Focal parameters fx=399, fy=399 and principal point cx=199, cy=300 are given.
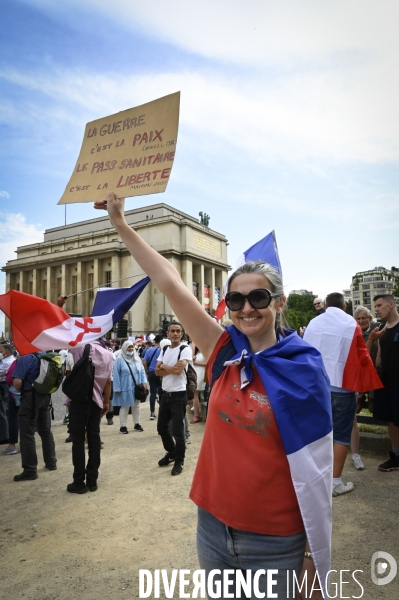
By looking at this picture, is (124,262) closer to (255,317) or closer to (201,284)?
(201,284)

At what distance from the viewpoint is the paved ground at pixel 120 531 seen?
312 centimetres

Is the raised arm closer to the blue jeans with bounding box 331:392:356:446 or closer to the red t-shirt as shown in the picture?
the red t-shirt

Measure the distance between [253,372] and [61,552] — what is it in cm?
317

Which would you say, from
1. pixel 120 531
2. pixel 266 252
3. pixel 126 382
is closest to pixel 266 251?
pixel 266 252

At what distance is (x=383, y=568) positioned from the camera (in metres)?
3.21

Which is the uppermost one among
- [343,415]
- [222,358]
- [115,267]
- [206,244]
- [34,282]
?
[206,244]

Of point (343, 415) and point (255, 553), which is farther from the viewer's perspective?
point (343, 415)

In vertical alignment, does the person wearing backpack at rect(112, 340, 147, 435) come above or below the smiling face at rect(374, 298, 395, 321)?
below

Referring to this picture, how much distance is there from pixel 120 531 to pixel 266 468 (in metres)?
3.17

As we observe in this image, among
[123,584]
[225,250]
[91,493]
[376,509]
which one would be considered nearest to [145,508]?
[91,493]

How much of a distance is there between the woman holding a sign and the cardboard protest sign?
1072 mm

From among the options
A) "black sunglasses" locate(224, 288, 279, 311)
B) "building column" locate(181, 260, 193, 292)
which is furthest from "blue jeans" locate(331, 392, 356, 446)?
"building column" locate(181, 260, 193, 292)

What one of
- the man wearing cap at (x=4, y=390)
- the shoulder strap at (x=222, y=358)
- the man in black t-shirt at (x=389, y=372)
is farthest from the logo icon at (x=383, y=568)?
the man wearing cap at (x=4, y=390)

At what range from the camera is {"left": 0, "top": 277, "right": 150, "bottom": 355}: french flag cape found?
179 inches
